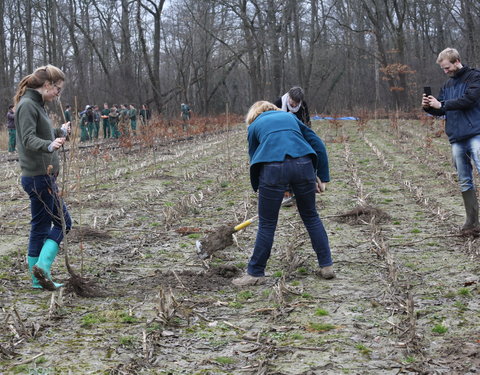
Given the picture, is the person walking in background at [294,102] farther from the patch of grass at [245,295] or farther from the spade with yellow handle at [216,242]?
the patch of grass at [245,295]

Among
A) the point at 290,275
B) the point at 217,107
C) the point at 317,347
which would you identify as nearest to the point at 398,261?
the point at 290,275

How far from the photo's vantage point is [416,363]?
3.31 meters

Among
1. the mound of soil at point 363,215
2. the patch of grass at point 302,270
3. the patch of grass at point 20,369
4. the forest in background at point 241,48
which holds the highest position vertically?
the forest in background at point 241,48

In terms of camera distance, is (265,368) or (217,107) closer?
(265,368)

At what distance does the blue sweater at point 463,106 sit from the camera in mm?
5938

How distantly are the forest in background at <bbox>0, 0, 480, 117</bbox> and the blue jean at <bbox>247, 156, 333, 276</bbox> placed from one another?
2820 centimetres

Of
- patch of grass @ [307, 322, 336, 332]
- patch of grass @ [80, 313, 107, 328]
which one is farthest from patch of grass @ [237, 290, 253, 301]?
patch of grass @ [80, 313, 107, 328]

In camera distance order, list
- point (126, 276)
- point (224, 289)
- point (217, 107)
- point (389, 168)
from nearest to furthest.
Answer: point (224, 289) → point (126, 276) → point (389, 168) → point (217, 107)

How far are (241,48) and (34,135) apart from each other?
128 feet

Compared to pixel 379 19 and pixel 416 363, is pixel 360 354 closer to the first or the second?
pixel 416 363

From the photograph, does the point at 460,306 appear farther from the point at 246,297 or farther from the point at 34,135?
the point at 34,135

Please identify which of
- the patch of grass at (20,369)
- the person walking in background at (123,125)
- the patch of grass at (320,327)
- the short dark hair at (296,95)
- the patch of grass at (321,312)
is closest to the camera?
the patch of grass at (20,369)

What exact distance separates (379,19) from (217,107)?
19546 mm

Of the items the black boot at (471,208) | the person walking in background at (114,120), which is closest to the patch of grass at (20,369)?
the black boot at (471,208)
